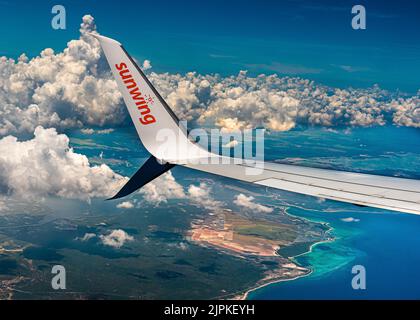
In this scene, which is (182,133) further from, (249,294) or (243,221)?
(243,221)

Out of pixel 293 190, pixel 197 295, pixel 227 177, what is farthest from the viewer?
pixel 197 295

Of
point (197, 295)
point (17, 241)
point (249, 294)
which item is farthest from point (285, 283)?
point (17, 241)

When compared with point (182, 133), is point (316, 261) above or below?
below

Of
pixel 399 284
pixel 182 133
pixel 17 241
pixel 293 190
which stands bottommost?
pixel 399 284

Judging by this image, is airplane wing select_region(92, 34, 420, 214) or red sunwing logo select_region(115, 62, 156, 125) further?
red sunwing logo select_region(115, 62, 156, 125)

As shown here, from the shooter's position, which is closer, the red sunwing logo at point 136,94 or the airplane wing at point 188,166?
the airplane wing at point 188,166

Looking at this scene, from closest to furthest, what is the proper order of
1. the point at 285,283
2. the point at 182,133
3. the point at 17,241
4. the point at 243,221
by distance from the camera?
1. the point at 182,133
2. the point at 285,283
3. the point at 17,241
4. the point at 243,221
